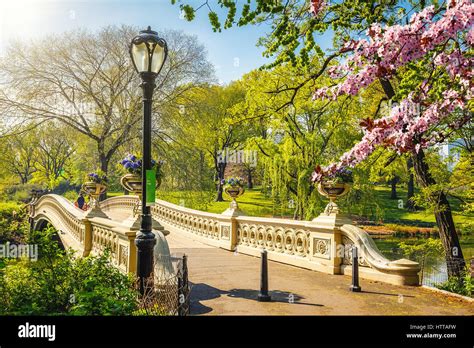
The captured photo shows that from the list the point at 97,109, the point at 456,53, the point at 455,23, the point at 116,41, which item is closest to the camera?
the point at 455,23

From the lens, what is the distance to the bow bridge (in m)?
9.10

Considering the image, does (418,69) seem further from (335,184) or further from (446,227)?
(446,227)

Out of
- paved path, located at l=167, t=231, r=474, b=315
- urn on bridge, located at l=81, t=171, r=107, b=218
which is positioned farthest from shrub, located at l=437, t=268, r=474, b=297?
urn on bridge, located at l=81, t=171, r=107, b=218

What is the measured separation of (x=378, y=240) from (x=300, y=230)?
61.8 ft

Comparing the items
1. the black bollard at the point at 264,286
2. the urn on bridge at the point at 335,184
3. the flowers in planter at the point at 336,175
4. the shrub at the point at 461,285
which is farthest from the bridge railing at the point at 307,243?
the black bollard at the point at 264,286

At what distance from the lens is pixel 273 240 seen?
1264cm

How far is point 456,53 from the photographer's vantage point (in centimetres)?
706

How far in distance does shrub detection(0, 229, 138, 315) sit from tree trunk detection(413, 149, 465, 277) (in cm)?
794

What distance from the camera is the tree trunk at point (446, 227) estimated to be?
1100 centimetres

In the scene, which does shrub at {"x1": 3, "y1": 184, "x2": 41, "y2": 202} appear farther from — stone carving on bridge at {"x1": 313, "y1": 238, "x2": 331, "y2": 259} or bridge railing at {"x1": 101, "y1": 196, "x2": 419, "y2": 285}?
stone carving on bridge at {"x1": 313, "y1": 238, "x2": 331, "y2": 259}

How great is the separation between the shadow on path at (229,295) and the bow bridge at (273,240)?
4.67 feet

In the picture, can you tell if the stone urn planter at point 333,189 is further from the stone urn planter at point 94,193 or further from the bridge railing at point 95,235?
the stone urn planter at point 94,193
